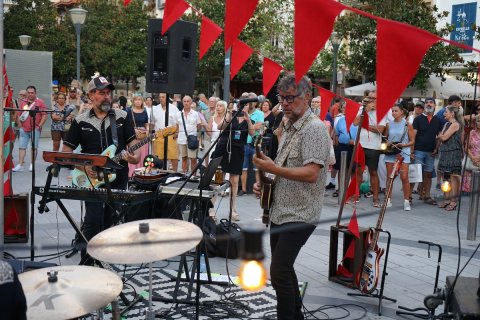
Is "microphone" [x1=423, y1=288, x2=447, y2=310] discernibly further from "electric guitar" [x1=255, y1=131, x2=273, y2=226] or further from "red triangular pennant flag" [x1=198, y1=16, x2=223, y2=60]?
"red triangular pennant flag" [x1=198, y1=16, x2=223, y2=60]

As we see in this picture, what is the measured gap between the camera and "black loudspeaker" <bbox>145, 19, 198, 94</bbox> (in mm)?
7973

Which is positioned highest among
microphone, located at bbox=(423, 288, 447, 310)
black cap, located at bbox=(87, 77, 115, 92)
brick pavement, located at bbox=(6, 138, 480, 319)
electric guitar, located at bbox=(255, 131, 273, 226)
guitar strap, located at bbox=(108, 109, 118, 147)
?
black cap, located at bbox=(87, 77, 115, 92)

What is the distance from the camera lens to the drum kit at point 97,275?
8.59 feet

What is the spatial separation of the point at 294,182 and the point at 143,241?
3.92 feet

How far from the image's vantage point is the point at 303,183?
12.9ft

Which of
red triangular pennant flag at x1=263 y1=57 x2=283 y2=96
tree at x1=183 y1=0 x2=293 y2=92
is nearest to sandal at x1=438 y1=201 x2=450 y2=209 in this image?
red triangular pennant flag at x1=263 y1=57 x2=283 y2=96

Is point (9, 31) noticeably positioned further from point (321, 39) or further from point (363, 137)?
point (321, 39)

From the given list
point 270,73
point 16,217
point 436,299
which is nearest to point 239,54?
point 270,73

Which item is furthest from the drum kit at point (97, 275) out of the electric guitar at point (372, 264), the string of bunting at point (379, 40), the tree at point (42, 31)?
the tree at point (42, 31)

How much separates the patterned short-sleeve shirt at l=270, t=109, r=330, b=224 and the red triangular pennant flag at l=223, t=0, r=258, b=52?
803 millimetres

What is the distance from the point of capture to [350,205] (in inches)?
403

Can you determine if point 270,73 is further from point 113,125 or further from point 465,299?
point 465,299

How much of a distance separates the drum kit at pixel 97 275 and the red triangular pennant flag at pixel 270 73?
6.98 feet

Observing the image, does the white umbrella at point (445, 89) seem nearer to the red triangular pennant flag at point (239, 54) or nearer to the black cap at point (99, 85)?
the red triangular pennant flag at point (239, 54)
